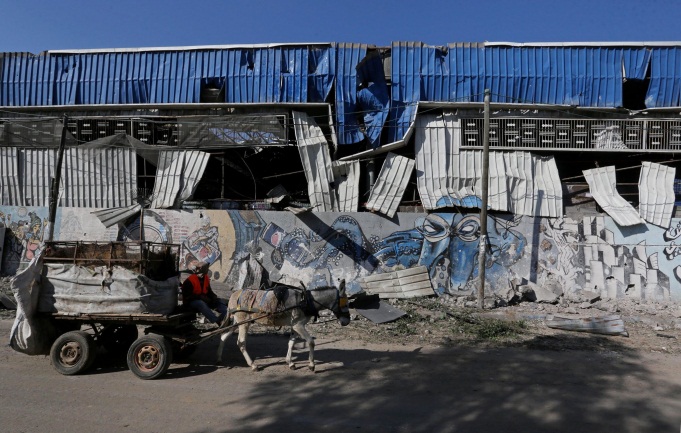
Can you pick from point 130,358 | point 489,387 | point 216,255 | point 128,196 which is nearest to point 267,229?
point 216,255

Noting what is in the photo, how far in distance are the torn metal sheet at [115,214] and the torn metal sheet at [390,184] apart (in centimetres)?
724

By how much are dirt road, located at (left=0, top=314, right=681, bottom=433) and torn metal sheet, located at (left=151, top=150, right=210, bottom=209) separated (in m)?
7.78

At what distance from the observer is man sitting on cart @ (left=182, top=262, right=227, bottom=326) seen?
8039 millimetres

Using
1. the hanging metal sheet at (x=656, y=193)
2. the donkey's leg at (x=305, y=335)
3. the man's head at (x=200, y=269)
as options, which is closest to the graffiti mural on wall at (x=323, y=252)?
the man's head at (x=200, y=269)

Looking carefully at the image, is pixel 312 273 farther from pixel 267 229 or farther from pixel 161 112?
pixel 161 112

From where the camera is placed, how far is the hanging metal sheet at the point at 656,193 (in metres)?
15.1

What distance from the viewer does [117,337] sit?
8.43 m

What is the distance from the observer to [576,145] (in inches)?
652

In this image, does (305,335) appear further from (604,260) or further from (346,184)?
(604,260)

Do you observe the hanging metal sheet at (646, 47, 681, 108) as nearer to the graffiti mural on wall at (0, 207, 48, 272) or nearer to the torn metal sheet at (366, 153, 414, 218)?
the torn metal sheet at (366, 153, 414, 218)

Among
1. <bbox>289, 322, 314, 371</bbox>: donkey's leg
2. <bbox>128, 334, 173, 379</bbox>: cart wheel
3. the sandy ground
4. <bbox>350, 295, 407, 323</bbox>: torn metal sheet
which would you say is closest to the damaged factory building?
<bbox>350, 295, 407, 323</bbox>: torn metal sheet

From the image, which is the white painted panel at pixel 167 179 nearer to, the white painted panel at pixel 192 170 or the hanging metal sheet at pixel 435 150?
the white painted panel at pixel 192 170

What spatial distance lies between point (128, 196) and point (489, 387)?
45.2 feet

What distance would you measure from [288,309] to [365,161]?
388 inches
